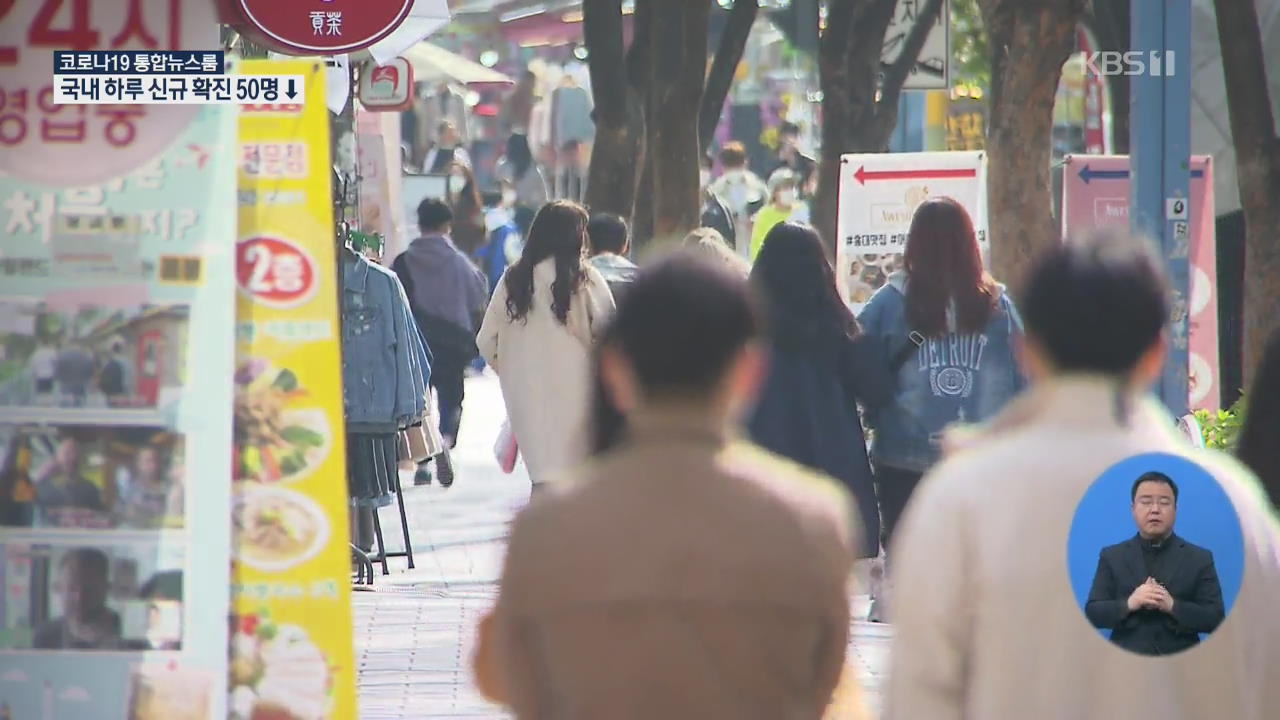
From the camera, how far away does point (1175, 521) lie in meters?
3.49

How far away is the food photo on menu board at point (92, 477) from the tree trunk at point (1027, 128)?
844 centimetres

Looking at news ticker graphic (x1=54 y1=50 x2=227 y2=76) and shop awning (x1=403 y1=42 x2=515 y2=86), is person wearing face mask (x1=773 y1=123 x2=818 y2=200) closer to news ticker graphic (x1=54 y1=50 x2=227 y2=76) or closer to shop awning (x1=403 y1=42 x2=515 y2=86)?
shop awning (x1=403 y1=42 x2=515 y2=86)

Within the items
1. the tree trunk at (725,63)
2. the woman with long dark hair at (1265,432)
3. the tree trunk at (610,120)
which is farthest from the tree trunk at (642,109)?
the woman with long dark hair at (1265,432)

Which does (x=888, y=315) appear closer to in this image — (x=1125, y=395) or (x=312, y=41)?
(x=312, y=41)

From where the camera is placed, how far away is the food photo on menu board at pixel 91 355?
19.1 feet

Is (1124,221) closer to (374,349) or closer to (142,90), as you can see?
(374,349)

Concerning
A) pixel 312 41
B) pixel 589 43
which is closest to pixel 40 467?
pixel 312 41

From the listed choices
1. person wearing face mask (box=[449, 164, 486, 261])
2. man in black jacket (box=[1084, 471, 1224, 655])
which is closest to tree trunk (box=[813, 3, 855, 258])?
person wearing face mask (box=[449, 164, 486, 261])

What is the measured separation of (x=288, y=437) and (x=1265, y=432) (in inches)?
109

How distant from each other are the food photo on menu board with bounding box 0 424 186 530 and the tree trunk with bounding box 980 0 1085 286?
844cm

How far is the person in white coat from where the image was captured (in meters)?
10.2

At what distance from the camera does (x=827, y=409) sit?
27.0 ft

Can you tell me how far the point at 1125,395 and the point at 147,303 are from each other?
9.93 feet

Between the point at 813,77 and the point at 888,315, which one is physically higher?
the point at 813,77
